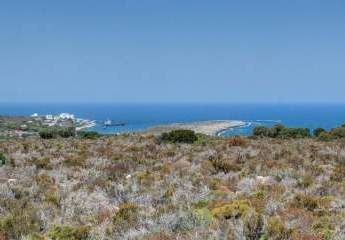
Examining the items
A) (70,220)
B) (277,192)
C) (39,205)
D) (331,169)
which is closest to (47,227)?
(70,220)

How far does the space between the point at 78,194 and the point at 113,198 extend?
2.51 ft

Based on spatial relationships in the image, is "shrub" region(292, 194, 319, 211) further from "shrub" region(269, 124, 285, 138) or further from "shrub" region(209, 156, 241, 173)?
"shrub" region(269, 124, 285, 138)

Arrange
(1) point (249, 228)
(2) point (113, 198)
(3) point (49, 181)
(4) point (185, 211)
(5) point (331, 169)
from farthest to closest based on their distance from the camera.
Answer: (5) point (331, 169)
(3) point (49, 181)
(2) point (113, 198)
(4) point (185, 211)
(1) point (249, 228)

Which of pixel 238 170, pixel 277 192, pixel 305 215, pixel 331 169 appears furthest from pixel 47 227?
pixel 331 169

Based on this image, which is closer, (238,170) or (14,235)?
(14,235)

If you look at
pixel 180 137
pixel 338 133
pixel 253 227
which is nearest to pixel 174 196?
pixel 253 227

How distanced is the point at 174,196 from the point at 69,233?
321 cm

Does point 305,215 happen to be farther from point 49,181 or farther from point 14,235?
point 49,181

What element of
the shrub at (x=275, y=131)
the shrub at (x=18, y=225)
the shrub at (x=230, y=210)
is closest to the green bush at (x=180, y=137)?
the shrub at (x=275, y=131)

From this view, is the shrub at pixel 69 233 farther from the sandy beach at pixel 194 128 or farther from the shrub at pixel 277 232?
the sandy beach at pixel 194 128

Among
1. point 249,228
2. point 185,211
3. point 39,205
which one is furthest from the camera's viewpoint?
point 39,205

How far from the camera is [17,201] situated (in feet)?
31.1

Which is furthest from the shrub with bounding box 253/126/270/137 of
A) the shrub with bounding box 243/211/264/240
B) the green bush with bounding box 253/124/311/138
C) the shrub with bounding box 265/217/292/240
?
the shrub with bounding box 265/217/292/240

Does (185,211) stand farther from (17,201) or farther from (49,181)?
(49,181)
